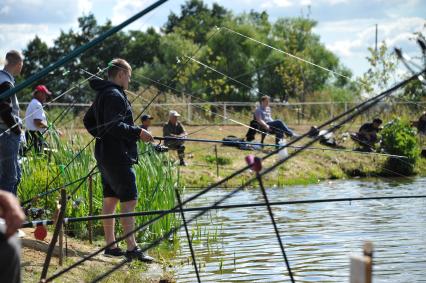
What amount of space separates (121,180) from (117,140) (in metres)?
0.32

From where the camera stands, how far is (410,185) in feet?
60.2

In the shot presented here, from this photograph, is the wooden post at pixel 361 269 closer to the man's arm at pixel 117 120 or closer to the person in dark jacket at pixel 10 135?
the man's arm at pixel 117 120

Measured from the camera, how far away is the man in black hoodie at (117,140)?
7.62 metres

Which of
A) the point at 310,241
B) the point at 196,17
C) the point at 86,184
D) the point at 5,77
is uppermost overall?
the point at 196,17

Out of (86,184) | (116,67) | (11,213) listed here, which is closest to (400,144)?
(86,184)

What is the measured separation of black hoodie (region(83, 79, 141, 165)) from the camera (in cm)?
759

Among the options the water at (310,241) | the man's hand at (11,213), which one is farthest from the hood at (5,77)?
the man's hand at (11,213)

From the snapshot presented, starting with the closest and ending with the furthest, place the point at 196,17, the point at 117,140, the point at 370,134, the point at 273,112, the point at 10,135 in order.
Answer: the point at 117,140, the point at 10,135, the point at 370,134, the point at 273,112, the point at 196,17

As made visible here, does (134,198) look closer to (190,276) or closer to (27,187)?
(190,276)

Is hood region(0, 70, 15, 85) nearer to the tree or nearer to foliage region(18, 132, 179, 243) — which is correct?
foliage region(18, 132, 179, 243)

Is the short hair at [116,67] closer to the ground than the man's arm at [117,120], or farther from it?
farther from it

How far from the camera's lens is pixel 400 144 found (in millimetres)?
21797

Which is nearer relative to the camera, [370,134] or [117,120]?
[117,120]

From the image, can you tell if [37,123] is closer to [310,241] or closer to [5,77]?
[310,241]
